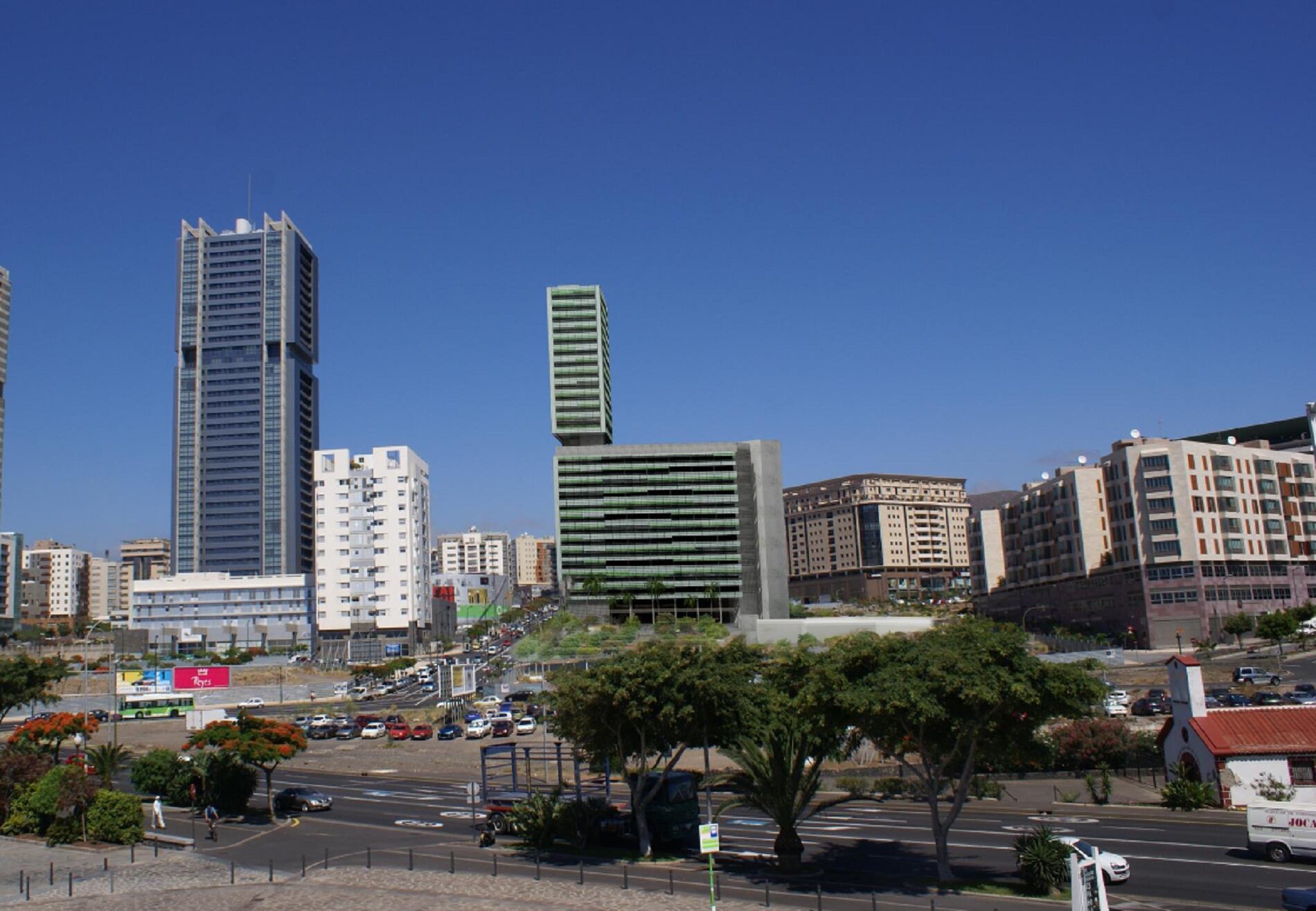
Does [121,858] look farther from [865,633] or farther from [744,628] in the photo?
[744,628]

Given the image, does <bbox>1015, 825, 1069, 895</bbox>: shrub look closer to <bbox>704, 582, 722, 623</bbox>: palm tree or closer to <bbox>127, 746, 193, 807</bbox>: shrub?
<bbox>127, 746, 193, 807</bbox>: shrub

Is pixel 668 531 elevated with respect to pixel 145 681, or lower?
elevated

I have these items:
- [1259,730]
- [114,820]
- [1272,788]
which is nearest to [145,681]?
[114,820]

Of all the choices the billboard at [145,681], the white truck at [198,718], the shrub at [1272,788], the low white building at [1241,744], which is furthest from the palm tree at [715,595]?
the shrub at [1272,788]

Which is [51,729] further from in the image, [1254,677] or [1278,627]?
[1278,627]

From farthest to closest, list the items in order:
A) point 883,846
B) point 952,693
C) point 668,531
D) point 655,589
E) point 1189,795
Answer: point 668,531
point 655,589
point 1189,795
point 883,846
point 952,693

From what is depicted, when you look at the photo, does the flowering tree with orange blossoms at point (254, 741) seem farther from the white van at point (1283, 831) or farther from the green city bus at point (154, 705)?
the green city bus at point (154, 705)

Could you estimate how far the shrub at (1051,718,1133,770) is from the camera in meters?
52.0

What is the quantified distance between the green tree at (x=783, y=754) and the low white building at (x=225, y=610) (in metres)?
156

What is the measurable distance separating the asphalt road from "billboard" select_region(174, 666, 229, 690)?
2605 inches

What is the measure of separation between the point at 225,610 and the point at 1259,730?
168748 millimetres

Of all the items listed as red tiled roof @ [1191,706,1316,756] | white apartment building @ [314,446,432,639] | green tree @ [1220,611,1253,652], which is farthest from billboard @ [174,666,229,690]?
green tree @ [1220,611,1253,652]

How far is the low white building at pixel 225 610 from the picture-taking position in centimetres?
17838

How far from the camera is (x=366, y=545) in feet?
614
